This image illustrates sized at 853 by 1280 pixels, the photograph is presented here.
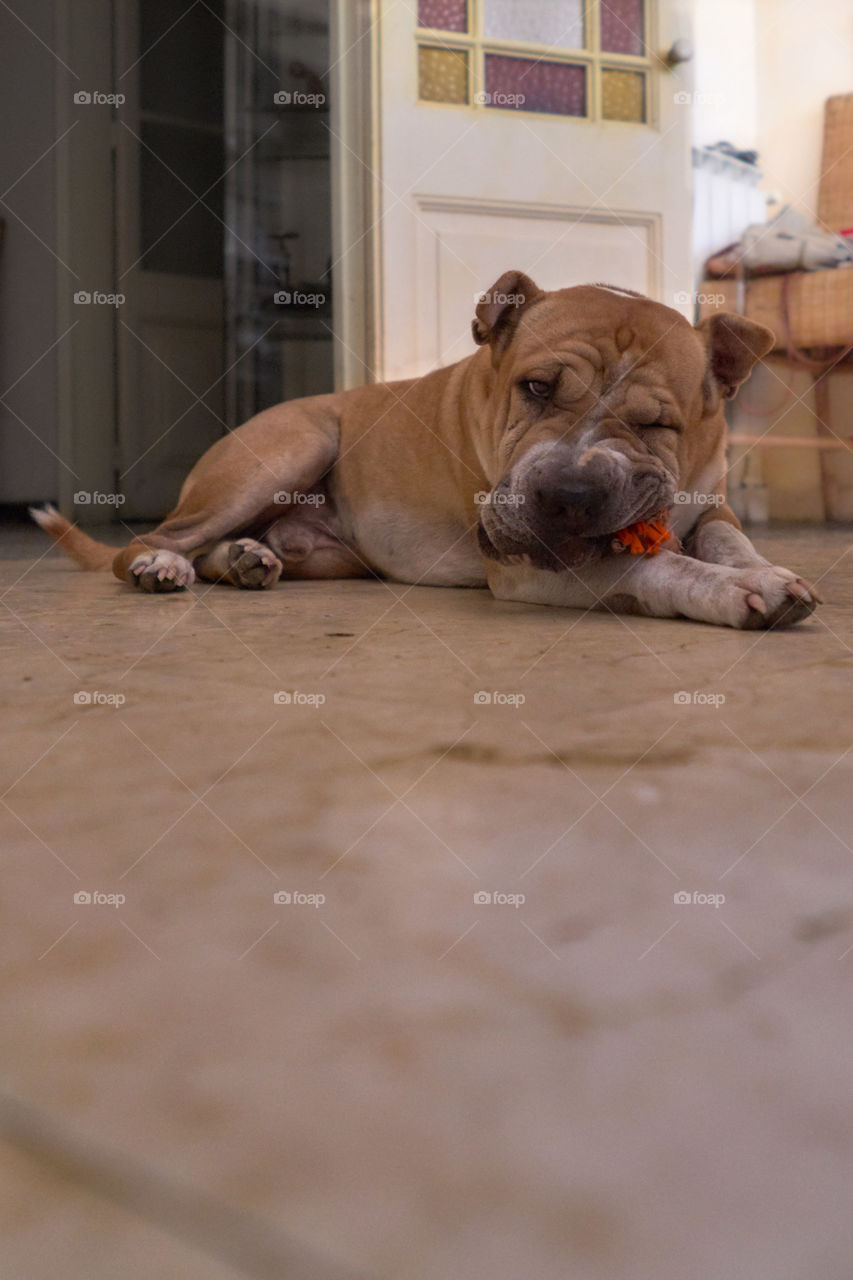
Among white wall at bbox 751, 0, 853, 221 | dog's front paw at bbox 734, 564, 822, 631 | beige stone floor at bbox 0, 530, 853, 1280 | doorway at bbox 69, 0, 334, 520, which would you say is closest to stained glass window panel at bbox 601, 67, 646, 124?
doorway at bbox 69, 0, 334, 520

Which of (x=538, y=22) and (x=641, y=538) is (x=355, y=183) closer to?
(x=538, y=22)

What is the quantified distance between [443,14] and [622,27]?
70cm

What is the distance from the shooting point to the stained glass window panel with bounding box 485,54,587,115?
3.78 m

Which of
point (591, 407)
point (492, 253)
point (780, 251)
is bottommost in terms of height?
point (591, 407)

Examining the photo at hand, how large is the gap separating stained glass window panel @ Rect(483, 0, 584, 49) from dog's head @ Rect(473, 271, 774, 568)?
2.34 metres

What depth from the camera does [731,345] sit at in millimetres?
1898

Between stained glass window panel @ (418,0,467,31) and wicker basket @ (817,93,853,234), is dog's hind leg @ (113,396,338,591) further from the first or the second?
wicker basket @ (817,93,853,234)

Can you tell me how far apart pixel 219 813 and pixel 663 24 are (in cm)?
409

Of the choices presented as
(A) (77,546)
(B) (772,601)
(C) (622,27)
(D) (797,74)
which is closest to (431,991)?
(B) (772,601)

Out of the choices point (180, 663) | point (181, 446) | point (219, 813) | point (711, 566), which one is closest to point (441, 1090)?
point (219, 813)

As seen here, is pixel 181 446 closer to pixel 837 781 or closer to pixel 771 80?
pixel 771 80

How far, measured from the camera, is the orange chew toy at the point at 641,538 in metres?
1.73

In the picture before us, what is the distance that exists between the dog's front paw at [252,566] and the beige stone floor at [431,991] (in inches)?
46.0

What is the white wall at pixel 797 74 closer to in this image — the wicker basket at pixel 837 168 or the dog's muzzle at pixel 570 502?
the wicker basket at pixel 837 168
